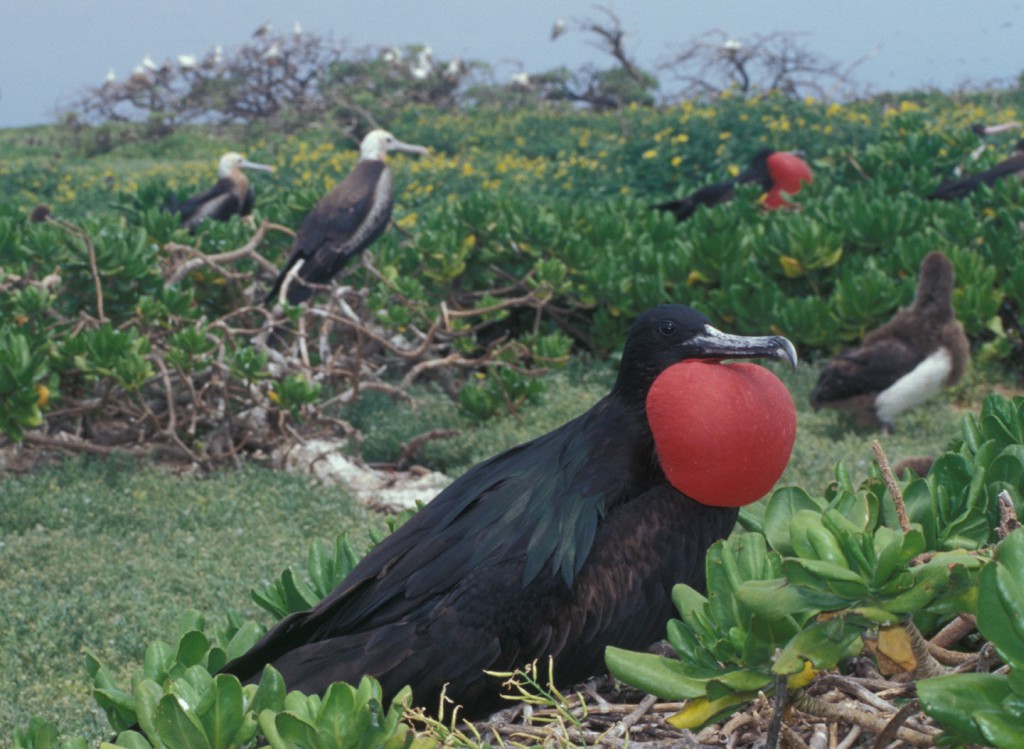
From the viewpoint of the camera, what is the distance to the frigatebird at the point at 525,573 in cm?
151

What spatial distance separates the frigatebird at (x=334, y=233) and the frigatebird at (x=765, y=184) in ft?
6.24

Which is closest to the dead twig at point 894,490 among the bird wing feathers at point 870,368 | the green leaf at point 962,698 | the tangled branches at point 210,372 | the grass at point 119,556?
the green leaf at point 962,698

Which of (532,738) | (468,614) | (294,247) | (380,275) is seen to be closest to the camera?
(532,738)

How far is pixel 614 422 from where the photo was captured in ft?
5.96

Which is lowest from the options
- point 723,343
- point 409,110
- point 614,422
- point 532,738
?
point 409,110

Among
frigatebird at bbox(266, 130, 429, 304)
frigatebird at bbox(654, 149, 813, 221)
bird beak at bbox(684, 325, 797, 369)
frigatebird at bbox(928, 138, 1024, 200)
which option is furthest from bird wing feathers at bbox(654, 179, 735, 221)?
bird beak at bbox(684, 325, 797, 369)

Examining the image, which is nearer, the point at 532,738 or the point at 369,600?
the point at 532,738

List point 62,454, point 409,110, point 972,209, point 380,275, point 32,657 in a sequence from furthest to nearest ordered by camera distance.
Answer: point 409,110
point 972,209
point 380,275
point 62,454
point 32,657

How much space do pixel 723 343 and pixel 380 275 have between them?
10.4 feet

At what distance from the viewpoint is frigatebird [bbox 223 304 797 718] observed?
1513mm

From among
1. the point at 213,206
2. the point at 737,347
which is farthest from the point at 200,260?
the point at 737,347

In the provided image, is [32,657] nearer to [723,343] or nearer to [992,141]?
[723,343]

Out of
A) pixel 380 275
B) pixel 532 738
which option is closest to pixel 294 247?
pixel 380 275

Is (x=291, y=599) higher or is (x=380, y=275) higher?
(x=291, y=599)
